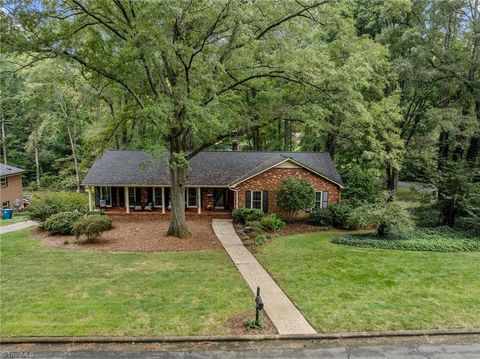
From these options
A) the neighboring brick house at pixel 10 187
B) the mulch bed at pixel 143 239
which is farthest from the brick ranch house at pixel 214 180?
the neighboring brick house at pixel 10 187

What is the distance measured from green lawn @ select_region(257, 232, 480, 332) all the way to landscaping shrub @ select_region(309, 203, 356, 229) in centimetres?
403

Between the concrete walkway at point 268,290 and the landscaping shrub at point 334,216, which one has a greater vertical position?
the landscaping shrub at point 334,216

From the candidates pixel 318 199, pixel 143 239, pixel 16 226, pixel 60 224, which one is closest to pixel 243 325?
pixel 143 239

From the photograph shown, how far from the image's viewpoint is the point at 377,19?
24.2m

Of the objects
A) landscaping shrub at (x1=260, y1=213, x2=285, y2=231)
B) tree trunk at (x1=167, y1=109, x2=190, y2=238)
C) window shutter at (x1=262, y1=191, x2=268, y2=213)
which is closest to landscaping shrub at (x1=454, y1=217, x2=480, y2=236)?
landscaping shrub at (x1=260, y1=213, x2=285, y2=231)

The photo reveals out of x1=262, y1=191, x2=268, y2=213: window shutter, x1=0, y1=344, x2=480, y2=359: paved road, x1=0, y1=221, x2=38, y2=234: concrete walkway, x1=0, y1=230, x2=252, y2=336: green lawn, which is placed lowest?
x1=0, y1=344, x2=480, y2=359: paved road

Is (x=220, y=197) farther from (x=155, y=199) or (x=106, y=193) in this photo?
(x=106, y=193)

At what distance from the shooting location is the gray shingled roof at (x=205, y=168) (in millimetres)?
22281

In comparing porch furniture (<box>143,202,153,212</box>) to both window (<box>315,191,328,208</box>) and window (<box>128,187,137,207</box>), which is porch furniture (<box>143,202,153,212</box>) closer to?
window (<box>128,187,137,207</box>)

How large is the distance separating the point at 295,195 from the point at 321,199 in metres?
2.56

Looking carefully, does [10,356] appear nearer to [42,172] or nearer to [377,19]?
[377,19]

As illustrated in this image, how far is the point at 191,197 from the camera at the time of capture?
23.6m

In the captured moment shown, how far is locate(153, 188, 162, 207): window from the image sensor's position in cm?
2331

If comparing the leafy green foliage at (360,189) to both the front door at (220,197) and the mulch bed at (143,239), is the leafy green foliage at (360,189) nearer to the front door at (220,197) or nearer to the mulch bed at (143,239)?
the front door at (220,197)
